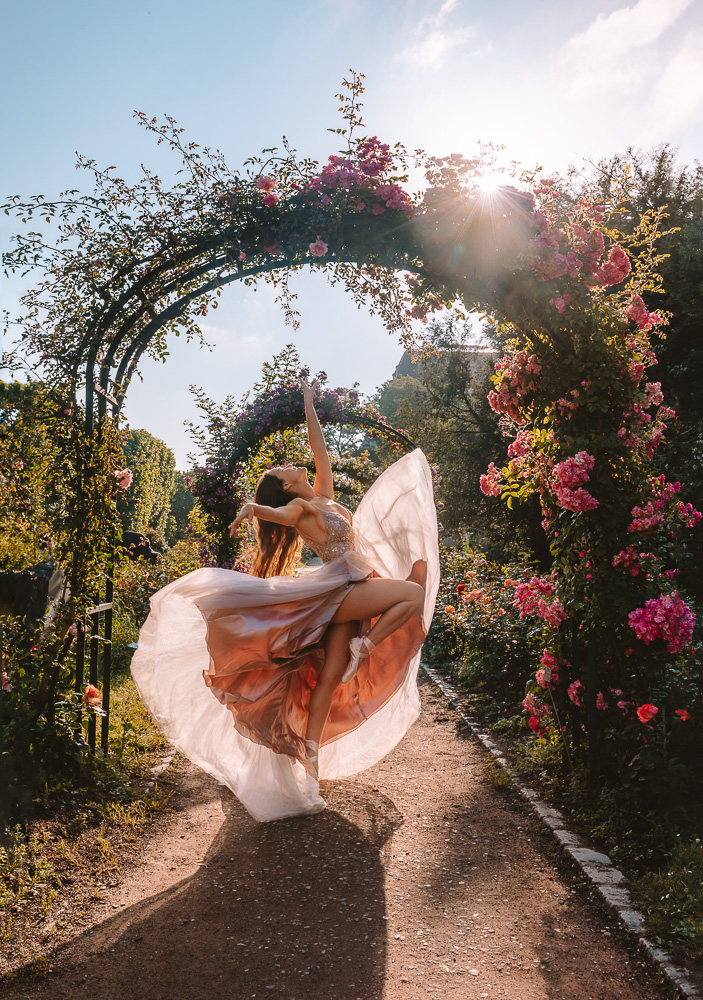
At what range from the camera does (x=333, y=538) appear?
4.18 meters

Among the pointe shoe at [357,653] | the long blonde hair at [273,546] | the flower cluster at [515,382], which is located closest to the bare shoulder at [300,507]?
the long blonde hair at [273,546]

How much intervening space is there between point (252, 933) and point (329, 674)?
143 cm

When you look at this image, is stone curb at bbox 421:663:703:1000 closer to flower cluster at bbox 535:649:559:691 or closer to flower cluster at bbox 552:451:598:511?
flower cluster at bbox 535:649:559:691

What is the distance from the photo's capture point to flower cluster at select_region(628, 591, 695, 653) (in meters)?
3.54

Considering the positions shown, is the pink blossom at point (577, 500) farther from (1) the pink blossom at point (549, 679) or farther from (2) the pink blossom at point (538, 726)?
(2) the pink blossom at point (538, 726)

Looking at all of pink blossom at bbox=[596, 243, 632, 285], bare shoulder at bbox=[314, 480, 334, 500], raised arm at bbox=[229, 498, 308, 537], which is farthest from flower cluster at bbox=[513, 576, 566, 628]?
pink blossom at bbox=[596, 243, 632, 285]

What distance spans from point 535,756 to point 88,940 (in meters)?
2.90

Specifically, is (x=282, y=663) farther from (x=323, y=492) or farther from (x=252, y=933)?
(x=252, y=933)

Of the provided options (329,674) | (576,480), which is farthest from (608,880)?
(576,480)

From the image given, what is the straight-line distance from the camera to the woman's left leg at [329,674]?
12.5 ft

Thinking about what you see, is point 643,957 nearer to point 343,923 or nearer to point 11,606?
point 343,923

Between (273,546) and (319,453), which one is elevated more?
(319,453)

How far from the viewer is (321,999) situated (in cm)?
225

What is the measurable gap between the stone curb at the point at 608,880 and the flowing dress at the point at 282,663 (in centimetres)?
89
